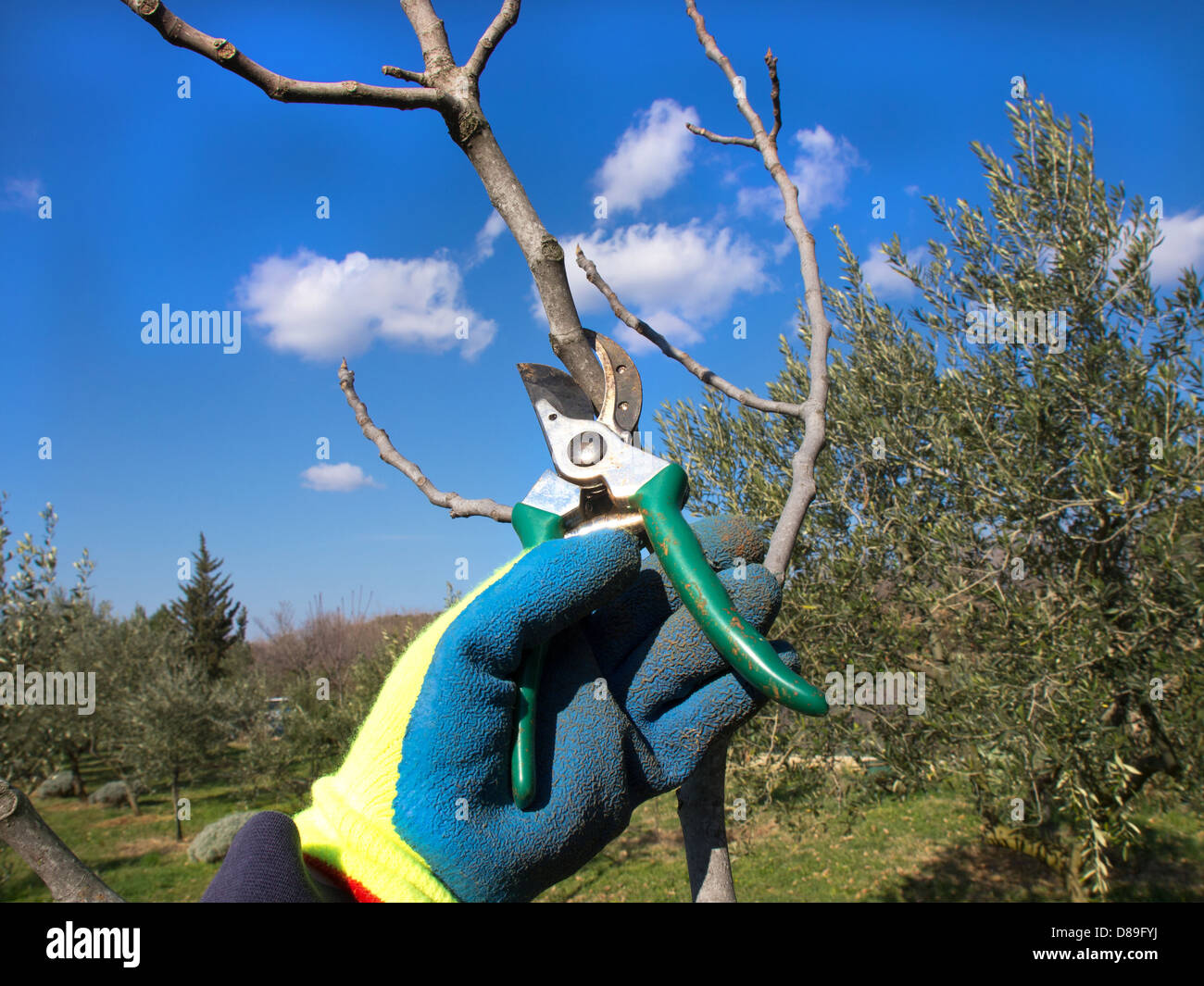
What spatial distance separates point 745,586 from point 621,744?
474mm

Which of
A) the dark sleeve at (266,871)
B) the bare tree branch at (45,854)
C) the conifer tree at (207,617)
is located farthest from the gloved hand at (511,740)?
the conifer tree at (207,617)

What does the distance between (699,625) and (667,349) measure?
134 centimetres

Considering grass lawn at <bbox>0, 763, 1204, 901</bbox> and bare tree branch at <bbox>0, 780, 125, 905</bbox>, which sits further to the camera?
grass lawn at <bbox>0, 763, 1204, 901</bbox>

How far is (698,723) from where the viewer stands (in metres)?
1.73

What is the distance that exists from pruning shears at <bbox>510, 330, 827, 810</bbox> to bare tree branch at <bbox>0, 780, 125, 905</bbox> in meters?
0.89

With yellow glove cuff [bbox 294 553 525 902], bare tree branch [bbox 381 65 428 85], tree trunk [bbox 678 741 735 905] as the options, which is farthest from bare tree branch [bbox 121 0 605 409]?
tree trunk [bbox 678 741 735 905]

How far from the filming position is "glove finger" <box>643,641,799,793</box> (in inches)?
67.2

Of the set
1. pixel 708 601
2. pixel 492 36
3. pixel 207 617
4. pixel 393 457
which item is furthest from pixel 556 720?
pixel 207 617

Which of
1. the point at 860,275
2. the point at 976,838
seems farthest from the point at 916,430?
the point at 976,838

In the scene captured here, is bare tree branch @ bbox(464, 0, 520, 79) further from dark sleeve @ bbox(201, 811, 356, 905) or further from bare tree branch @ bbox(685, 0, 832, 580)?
dark sleeve @ bbox(201, 811, 356, 905)

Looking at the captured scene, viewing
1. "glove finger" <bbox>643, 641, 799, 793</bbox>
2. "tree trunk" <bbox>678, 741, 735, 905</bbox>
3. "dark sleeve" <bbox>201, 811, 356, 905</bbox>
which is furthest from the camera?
"tree trunk" <bbox>678, 741, 735, 905</bbox>

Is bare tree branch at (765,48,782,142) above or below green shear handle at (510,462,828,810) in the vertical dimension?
above

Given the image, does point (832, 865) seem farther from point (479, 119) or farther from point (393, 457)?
point (479, 119)

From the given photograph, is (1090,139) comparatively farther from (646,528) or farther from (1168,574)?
(646,528)
